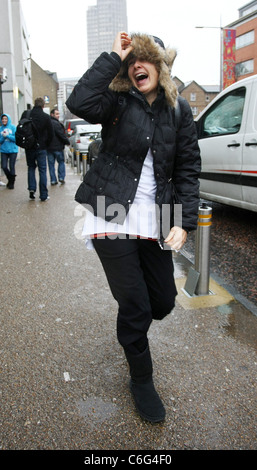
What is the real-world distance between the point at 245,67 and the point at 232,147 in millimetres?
47584

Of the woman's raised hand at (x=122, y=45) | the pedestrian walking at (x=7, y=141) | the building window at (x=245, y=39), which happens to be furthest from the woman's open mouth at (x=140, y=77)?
the building window at (x=245, y=39)

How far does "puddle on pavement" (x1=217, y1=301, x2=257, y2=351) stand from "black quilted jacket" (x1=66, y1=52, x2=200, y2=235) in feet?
4.54

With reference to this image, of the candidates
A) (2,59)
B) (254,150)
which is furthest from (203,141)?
(2,59)

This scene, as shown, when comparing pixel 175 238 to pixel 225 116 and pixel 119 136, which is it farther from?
pixel 225 116

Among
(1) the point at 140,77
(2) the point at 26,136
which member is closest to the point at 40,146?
(2) the point at 26,136

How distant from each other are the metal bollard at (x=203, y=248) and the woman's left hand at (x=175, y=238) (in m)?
1.39

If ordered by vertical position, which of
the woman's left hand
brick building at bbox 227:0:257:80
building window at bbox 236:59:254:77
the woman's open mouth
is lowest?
the woman's left hand

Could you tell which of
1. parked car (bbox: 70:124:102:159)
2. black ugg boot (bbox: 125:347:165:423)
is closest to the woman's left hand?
black ugg boot (bbox: 125:347:165:423)

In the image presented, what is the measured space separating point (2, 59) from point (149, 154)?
18874mm

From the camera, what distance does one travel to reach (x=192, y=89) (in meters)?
70.2

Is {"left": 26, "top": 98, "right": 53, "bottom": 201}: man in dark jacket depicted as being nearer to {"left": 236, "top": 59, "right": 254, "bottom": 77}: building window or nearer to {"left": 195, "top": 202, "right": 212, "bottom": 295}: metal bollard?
{"left": 195, "top": 202, "right": 212, "bottom": 295}: metal bollard

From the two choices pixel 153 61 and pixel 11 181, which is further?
pixel 11 181

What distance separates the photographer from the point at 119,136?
1987 millimetres

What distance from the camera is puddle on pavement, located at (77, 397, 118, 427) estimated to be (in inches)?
83.7
